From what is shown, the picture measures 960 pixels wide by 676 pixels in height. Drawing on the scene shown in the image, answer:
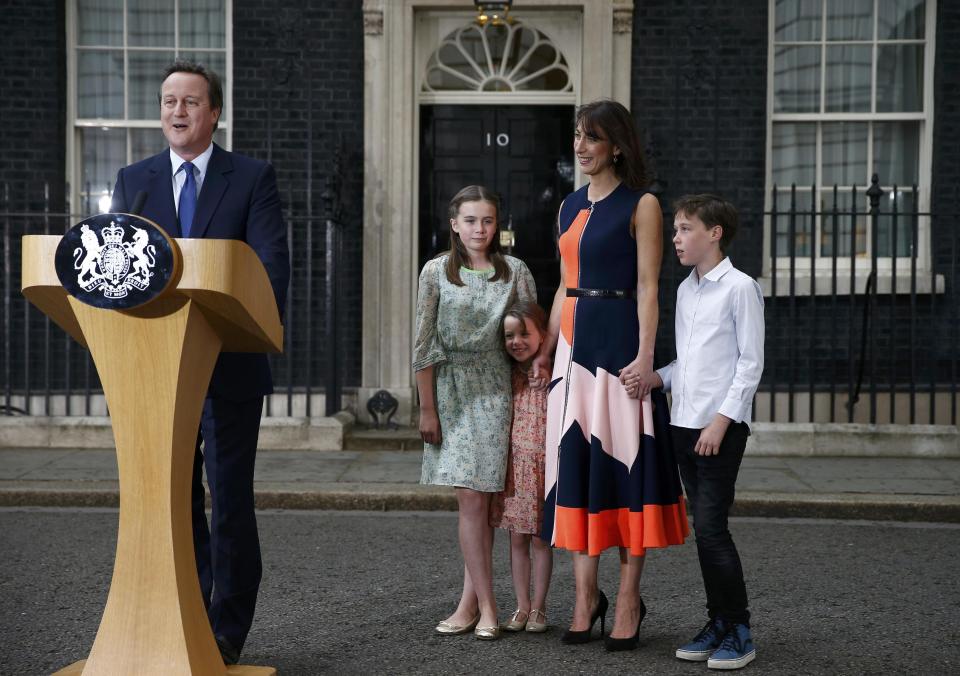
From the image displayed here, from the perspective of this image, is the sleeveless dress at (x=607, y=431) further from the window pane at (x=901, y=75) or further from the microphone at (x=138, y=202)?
the window pane at (x=901, y=75)

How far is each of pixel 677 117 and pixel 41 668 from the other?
696 cm

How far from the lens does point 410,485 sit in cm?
714

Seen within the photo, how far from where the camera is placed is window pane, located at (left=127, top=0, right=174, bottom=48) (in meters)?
9.66

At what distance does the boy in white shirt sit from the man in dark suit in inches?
55.3

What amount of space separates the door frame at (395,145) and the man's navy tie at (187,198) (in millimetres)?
5698

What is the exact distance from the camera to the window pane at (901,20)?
9.57m

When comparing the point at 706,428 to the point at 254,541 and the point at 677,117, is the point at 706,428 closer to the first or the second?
the point at 254,541

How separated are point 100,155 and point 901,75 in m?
6.80

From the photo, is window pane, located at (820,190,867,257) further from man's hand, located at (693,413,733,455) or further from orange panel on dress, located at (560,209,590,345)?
man's hand, located at (693,413,733,455)

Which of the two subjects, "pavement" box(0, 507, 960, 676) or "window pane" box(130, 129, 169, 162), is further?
"window pane" box(130, 129, 169, 162)

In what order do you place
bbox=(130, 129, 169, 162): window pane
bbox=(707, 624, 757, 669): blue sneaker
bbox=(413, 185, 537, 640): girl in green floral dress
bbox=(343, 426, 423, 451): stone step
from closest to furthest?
bbox=(707, 624, 757, 669): blue sneaker → bbox=(413, 185, 537, 640): girl in green floral dress → bbox=(343, 426, 423, 451): stone step → bbox=(130, 129, 169, 162): window pane

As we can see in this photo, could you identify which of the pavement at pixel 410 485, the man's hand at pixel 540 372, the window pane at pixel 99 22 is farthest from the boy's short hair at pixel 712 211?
the window pane at pixel 99 22

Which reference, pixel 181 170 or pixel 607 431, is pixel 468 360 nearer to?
pixel 607 431

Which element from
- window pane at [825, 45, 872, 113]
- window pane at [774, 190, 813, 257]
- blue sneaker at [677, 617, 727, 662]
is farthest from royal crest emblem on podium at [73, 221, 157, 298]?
window pane at [825, 45, 872, 113]
